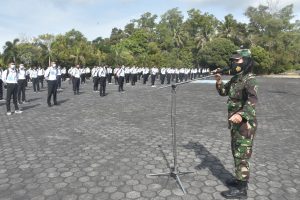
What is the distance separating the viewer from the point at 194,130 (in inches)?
349

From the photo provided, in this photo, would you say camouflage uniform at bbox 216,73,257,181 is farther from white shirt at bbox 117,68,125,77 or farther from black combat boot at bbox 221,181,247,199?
white shirt at bbox 117,68,125,77

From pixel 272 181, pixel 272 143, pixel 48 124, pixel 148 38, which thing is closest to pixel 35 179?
pixel 272 181

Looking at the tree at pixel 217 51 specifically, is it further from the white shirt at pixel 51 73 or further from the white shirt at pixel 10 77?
the white shirt at pixel 10 77

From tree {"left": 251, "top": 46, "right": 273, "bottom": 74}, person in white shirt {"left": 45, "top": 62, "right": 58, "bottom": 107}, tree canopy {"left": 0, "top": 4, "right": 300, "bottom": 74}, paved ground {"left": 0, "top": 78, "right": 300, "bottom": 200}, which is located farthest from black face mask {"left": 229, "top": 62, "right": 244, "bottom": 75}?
tree {"left": 251, "top": 46, "right": 273, "bottom": 74}

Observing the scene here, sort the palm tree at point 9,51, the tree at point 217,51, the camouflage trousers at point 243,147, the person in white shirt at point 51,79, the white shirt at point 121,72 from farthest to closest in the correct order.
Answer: the tree at point 217,51
the palm tree at point 9,51
the white shirt at point 121,72
the person in white shirt at point 51,79
the camouflage trousers at point 243,147

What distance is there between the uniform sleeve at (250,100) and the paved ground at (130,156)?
3.93 feet

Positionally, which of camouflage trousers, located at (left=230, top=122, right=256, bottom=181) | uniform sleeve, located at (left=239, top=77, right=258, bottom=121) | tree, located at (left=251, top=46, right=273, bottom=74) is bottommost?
camouflage trousers, located at (left=230, top=122, right=256, bottom=181)

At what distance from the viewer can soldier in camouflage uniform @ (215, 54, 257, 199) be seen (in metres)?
4.45

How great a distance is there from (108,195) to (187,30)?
73.6 m

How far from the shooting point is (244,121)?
4500mm

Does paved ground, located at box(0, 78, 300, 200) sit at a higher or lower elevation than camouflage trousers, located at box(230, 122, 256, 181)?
lower

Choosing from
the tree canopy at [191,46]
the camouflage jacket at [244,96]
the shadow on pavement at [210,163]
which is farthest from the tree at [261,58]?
the camouflage jacket at [244,96]

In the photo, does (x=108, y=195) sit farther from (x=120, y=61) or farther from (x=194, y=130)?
(x=120, y=61)

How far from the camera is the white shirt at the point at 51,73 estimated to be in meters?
13.5
